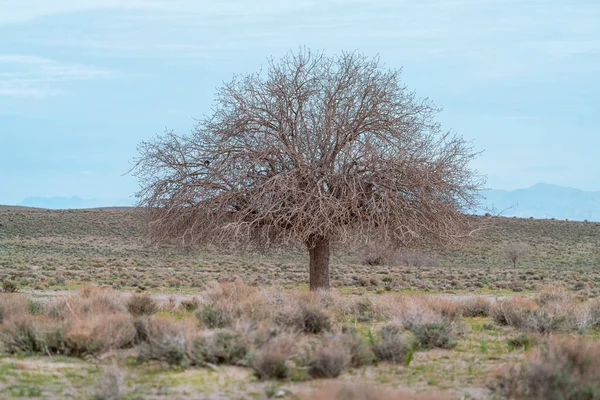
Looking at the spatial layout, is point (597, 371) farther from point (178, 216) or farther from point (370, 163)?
point (178, 216)

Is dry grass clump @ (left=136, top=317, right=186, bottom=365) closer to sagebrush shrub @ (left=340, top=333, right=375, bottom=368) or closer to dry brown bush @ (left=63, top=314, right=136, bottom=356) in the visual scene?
dry brown bush @ (left=63, top=314, right=136, bottom=356)

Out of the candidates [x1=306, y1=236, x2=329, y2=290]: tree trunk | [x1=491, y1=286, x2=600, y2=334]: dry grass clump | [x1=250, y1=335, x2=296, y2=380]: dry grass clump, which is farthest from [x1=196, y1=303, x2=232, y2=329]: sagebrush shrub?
[x1=306, y1=236, x2=329, y2=290]: tree trunk

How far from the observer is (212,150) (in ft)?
62.0

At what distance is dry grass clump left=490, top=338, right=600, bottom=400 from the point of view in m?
7.54

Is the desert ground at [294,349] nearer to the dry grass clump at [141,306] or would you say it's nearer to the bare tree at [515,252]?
the dry grass clump at [141,306]

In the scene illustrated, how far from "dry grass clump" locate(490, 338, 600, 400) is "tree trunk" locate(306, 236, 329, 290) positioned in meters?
11.2

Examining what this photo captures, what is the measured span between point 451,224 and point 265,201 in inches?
177

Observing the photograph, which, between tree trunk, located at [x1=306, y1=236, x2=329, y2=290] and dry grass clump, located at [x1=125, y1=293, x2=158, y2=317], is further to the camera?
tree trunk, located at [x1=306, y1=236, x2=329, y2=290]

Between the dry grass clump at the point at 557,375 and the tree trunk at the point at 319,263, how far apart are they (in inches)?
439

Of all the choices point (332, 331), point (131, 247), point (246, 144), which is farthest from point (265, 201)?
point (131, 247)

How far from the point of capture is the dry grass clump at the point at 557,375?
297 inches

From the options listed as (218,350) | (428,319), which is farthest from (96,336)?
(428,319)

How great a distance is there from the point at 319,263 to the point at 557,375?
1304 cm

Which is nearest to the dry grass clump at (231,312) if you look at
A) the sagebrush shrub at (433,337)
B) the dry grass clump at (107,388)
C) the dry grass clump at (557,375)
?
the sagebrush shrub at (433,337)
